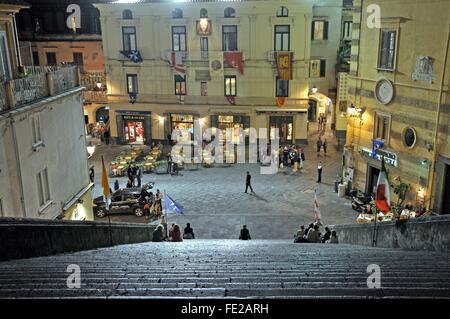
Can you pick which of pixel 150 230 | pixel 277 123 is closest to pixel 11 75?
pixel 150 230

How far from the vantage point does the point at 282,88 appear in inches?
1555

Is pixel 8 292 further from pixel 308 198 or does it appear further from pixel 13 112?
pixel 308 198

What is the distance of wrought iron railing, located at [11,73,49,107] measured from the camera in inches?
648

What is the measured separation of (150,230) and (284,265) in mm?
12431

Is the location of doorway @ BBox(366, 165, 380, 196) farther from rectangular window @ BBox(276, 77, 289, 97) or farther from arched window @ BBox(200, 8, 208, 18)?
arched window @ BBox(200, 8, 208, 18)

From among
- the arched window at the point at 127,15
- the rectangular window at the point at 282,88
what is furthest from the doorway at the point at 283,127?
the arched window at the point at 127,15

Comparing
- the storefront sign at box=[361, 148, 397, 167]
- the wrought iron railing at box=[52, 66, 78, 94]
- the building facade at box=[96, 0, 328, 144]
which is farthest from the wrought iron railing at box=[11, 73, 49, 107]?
the building facade at box=[96, 0, 328, 144]

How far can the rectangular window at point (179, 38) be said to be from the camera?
39.4 meters

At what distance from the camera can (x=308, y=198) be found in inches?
1118

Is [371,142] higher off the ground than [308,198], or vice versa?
[371,142]

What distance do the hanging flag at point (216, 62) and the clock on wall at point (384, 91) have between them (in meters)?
16.9

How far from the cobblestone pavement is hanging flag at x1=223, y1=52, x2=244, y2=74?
913cm

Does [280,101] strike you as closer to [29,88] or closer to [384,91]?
[384,91]

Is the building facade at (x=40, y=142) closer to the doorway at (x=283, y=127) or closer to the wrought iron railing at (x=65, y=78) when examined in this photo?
the wrought iron railing at (x=65, y=78)
